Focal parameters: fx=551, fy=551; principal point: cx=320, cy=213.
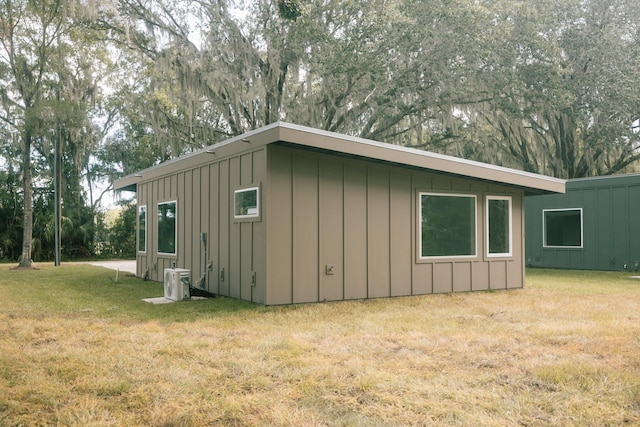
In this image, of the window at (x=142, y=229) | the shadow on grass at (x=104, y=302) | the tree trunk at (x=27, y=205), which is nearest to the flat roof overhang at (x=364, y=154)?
the window at (x=142, y=229)

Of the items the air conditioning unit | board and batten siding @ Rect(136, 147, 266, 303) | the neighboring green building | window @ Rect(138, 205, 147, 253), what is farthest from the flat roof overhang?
the neighboring green building

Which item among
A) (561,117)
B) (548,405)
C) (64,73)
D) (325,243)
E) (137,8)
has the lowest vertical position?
(548,405)

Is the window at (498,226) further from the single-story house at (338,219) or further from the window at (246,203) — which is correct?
the window at (246,203)

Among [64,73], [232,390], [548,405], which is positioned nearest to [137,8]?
[64,73]

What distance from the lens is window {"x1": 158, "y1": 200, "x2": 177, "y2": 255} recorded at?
32.3 feet

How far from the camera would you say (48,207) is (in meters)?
18.9

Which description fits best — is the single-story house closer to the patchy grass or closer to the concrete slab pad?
the concrete slab pad

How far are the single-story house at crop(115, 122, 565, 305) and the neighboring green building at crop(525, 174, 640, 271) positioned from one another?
429 cm

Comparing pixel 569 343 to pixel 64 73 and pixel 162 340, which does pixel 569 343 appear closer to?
pixel 162 340

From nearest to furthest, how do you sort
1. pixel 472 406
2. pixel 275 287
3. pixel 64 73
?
pixel 472 406 < pixel 275 287 < pixel 64 73

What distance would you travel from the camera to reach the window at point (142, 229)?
1141cm

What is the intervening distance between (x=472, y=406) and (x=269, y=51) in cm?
1233

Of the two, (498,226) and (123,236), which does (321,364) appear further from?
(123,236)

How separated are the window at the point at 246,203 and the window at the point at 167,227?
8.66 ft
